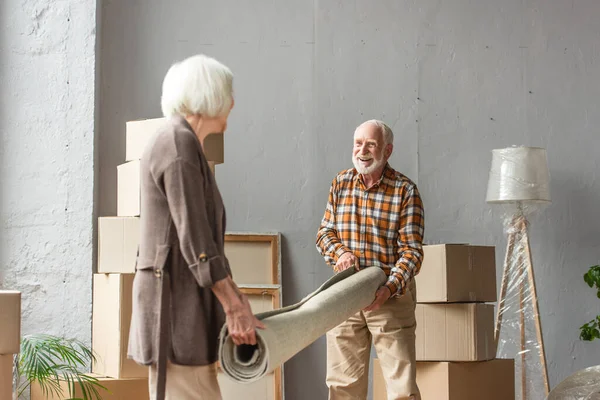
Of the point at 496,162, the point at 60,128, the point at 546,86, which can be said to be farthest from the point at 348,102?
the point at 60,128

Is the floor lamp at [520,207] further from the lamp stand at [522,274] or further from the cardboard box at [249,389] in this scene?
the cardboard box at [249,389]

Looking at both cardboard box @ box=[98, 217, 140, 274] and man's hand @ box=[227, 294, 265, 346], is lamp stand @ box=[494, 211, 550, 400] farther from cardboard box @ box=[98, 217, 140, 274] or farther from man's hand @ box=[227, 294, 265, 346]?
man's hand @ box=[227, 294, 265, 346]

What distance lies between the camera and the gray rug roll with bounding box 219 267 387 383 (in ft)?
6.11

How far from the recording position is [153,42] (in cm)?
423

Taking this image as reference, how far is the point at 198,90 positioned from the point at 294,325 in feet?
2.11

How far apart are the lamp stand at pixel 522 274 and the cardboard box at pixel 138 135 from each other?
189 cm

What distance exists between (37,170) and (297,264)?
4.55ft

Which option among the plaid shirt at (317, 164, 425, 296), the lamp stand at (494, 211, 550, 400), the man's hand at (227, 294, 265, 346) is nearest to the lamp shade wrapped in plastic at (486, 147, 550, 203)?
the lamp stand at (494, 211, 550, 400)

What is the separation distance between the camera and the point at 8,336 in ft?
9.37

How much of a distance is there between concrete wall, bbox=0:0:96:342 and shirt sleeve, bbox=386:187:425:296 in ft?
5.26

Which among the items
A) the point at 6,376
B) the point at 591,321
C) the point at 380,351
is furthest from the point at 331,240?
the point at 591,321

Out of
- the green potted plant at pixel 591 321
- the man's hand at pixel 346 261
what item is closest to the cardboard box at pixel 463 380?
the green potted plant at pixel 591 321

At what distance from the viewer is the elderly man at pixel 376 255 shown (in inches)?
121

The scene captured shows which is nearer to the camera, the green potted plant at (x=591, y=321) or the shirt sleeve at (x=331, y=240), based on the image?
the shirt sleeve at (x=331, y=240)
